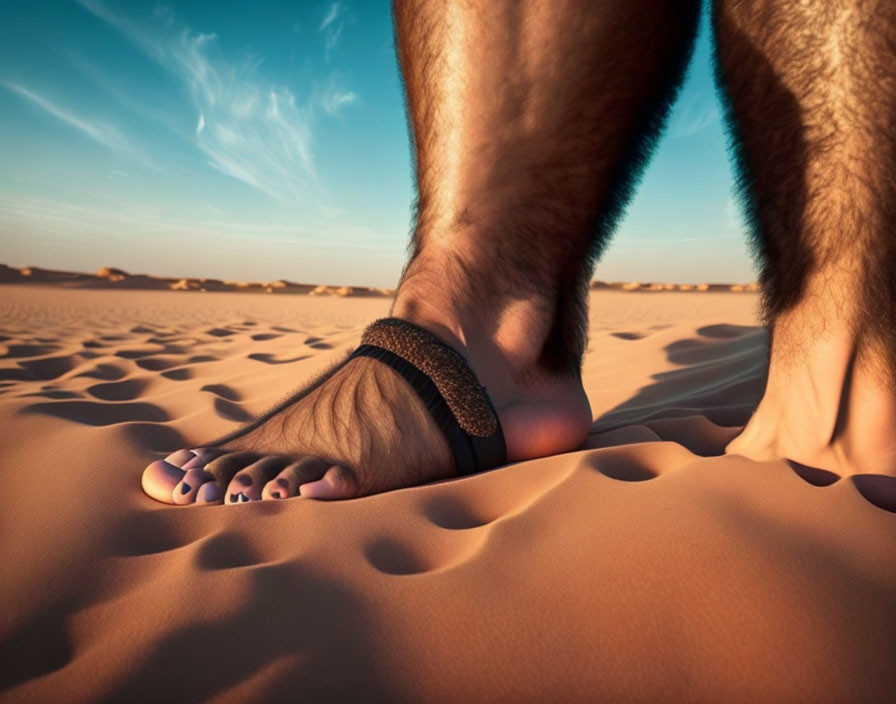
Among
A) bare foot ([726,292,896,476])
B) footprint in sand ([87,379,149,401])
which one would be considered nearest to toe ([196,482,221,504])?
bare foot ([726,292,896,476])

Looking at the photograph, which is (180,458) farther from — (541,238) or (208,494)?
(541,238)

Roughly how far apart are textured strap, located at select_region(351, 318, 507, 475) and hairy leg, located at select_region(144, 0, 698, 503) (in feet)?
0.08

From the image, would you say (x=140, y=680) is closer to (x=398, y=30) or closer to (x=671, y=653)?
(x=671, y=653)

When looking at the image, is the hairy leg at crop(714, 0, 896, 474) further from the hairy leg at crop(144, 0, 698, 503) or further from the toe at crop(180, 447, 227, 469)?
the toe at crop(180, 447, 227, 469)

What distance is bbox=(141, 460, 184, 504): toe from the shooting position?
809 mm

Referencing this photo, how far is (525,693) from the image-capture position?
425mm

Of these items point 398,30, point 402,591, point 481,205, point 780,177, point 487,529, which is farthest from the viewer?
point 398,30

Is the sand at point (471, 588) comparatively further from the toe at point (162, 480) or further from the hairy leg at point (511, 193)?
the hairy leg at point (511, 193)

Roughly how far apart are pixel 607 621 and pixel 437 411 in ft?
1.67

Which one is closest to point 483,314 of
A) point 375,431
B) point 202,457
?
point 375,431

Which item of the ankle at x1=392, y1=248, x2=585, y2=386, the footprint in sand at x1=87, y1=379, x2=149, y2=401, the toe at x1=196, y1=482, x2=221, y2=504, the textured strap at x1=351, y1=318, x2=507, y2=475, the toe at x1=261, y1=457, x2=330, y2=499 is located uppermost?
the ankle at x1=392, y1=248, x2=585, y2=386

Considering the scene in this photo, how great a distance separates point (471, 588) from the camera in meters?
0.54

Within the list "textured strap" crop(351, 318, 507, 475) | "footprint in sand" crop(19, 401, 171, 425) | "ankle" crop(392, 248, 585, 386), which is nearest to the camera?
"textured strap" crop(351, 318, 507, 475)

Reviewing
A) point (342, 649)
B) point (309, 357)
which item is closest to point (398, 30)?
point (342, 649)
